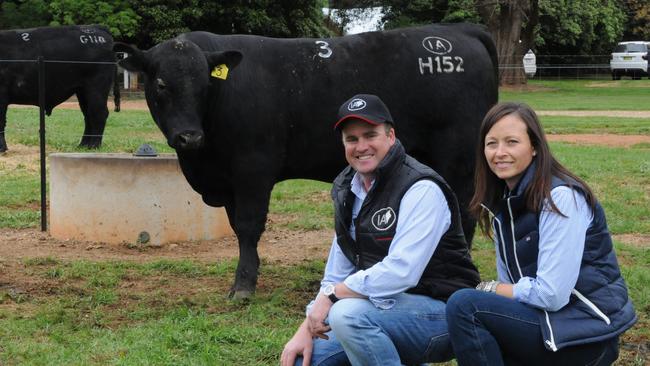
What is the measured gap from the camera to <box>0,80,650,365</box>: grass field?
5.12 m

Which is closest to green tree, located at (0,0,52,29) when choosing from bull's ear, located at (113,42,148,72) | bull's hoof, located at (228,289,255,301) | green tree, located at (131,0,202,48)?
green tree, located at (131,0,202,48)

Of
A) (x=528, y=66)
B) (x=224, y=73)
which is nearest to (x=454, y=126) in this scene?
(x=224, y=73)

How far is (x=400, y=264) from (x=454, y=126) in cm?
336

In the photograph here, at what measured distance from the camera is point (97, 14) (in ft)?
99.7

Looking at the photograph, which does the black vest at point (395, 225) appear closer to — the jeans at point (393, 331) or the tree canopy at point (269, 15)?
the jeans at point (393, 331)

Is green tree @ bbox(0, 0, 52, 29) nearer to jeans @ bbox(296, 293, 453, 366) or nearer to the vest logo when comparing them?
the vest logo

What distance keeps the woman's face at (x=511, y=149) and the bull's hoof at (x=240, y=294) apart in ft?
9.84

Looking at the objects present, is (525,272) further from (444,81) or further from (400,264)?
(444,81)

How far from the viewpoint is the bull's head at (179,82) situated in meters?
6.08

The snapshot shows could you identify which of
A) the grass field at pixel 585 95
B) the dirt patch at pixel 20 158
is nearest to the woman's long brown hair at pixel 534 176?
the dirt patch at pixel 20 158

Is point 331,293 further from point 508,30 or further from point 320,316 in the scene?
point 508,30

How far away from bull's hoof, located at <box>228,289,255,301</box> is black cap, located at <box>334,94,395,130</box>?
264 centimetres

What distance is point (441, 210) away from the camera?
3883 millimetres

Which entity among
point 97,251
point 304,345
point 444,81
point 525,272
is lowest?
point 97,251
